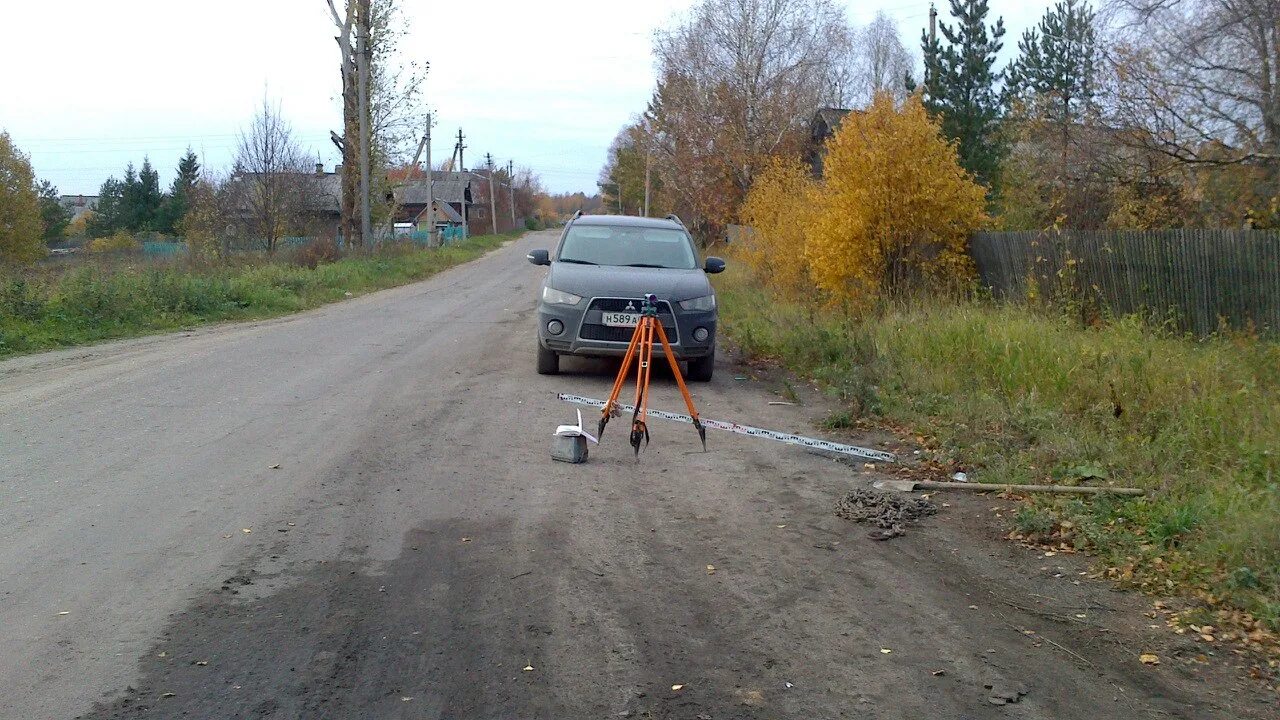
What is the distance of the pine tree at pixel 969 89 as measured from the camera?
112ft

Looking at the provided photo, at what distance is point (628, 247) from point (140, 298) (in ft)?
29.4

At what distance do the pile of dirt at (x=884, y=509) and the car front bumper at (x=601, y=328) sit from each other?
4.37 metres

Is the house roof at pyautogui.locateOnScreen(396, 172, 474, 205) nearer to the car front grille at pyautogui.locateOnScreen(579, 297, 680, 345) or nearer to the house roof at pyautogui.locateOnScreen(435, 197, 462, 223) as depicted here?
the house roof at pyautogui.locateOnScreen(435, 197, 462, 223)

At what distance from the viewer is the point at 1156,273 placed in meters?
12.3

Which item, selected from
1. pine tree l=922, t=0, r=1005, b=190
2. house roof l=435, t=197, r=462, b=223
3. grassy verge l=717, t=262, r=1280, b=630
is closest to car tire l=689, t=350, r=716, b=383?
grassy verge l=717, t=262, r=1280, b=630

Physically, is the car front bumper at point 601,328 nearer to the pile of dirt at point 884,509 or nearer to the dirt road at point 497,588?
the dirt road at point 497,588

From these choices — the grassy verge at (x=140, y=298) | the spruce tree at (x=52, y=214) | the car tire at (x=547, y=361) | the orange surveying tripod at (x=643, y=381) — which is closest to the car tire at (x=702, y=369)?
the car tire at (x=547, y=361)

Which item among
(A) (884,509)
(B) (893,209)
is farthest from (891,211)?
(A) (884,509)

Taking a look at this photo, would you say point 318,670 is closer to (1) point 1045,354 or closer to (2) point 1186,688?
(2) point 1186,688

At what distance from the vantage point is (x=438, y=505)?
623cm

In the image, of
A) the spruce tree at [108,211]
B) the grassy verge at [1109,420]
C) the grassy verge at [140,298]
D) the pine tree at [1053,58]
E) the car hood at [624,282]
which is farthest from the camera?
the spruce tree at [108,211]

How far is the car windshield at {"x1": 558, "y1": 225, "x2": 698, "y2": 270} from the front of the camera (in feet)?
39.4

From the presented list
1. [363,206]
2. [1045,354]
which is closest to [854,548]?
[1045,354]

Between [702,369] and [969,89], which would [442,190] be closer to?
[969,89]
